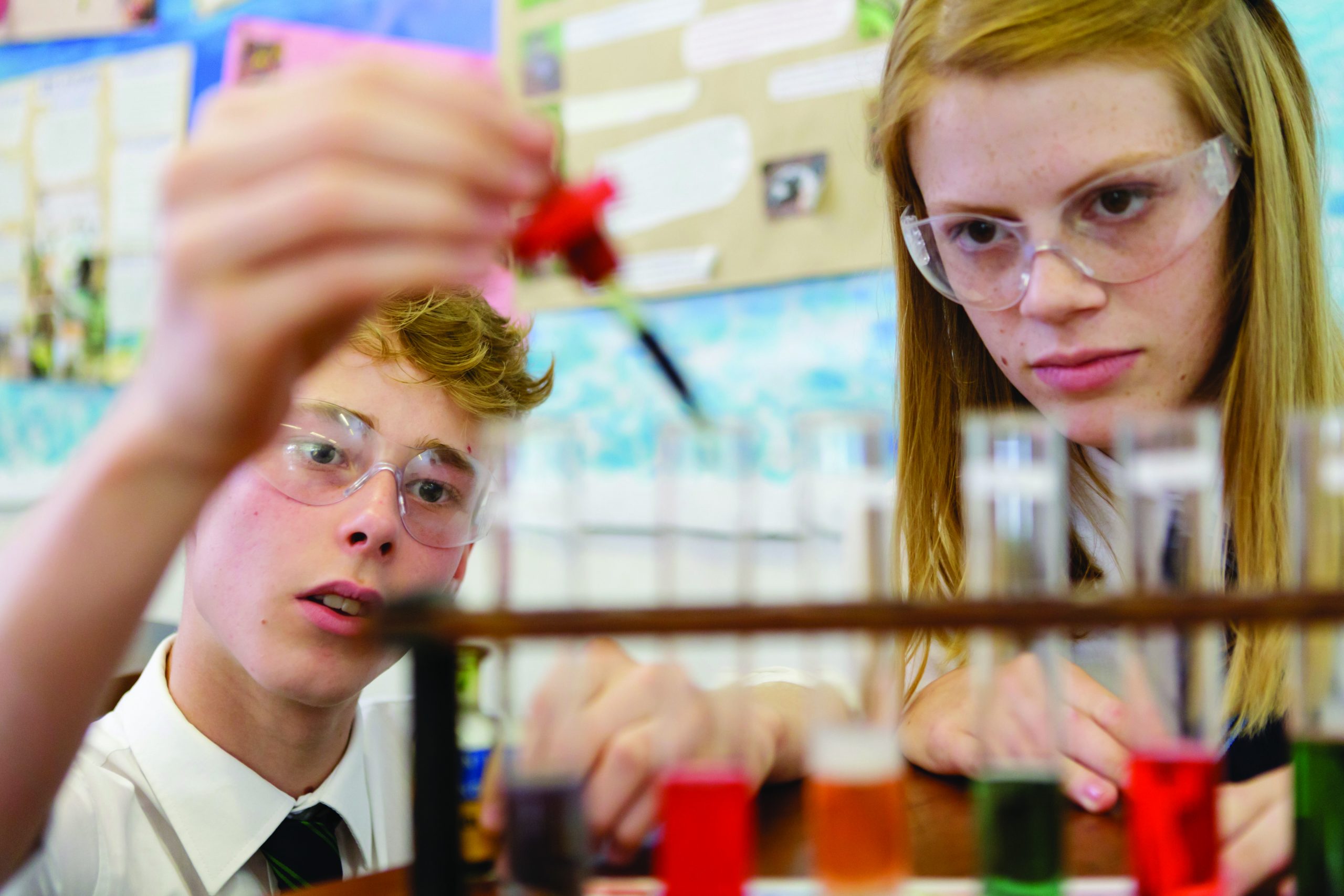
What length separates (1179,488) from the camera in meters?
0.56

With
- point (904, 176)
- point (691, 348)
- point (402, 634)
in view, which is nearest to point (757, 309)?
point (691, 348)

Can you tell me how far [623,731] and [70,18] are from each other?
2.53 m

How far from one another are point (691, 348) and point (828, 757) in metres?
1.28

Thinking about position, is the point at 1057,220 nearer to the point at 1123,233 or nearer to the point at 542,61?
the point at 1123,233

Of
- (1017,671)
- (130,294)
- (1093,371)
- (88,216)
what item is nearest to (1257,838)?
(1017,671)

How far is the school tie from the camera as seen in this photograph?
41.9 inches

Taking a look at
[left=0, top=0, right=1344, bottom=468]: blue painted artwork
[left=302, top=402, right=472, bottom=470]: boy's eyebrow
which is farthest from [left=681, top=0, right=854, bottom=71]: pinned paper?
[left=302, top=402, right=472, bottom=470]: boy's eyebrow

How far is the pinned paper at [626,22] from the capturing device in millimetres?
1828

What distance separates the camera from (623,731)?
62 centimetres

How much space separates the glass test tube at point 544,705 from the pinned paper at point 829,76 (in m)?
1.25

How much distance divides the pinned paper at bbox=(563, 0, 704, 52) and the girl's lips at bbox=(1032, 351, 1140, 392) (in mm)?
1019

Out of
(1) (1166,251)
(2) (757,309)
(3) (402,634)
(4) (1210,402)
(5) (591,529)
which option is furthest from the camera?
(2) (757,309)

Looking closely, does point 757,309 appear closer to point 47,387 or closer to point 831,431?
point 831,431

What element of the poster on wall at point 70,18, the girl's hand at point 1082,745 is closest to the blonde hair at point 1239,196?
the girl's hand at point 1082,745
